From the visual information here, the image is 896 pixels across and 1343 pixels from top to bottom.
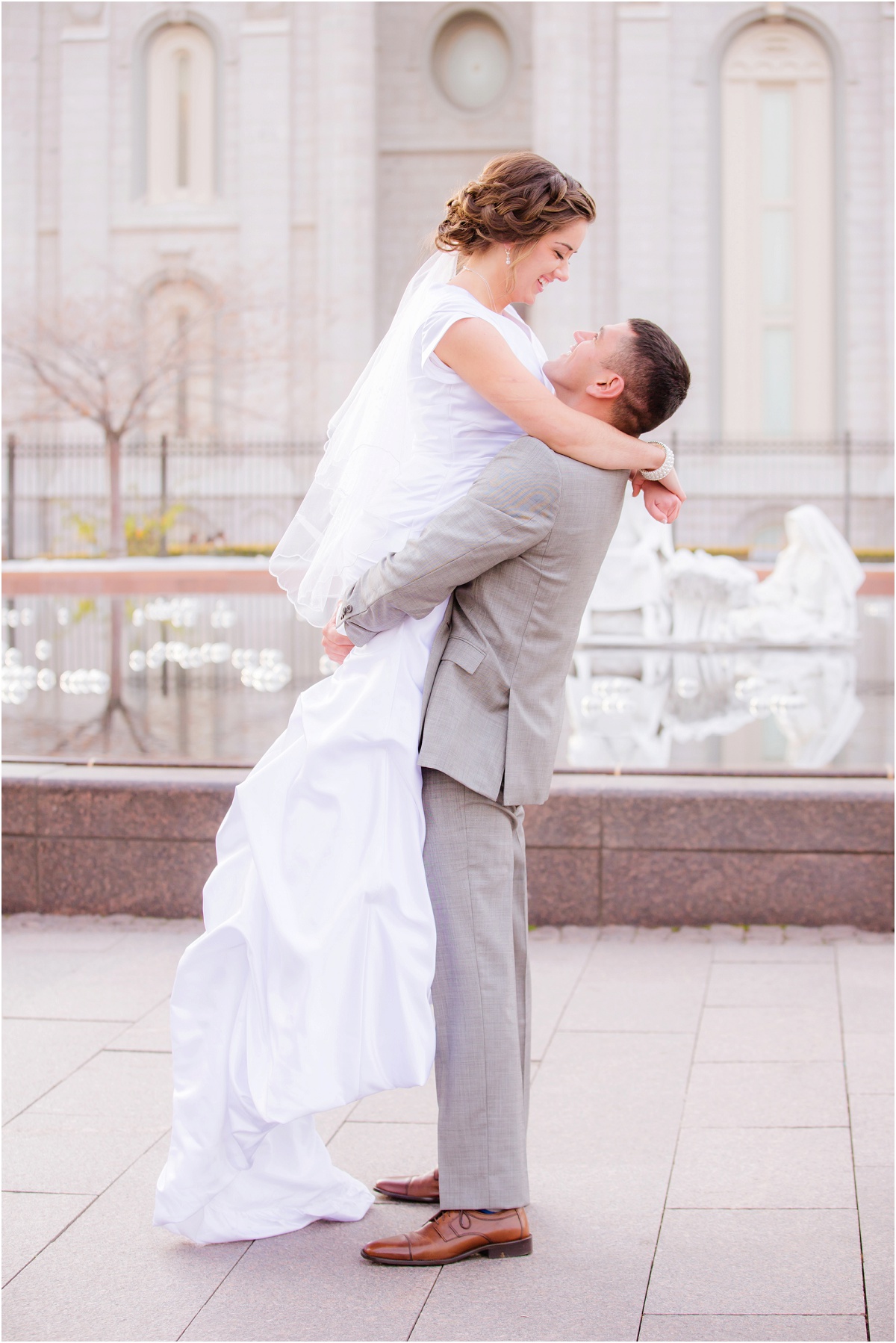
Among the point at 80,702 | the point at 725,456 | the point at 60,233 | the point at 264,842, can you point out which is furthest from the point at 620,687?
the point at 60,233

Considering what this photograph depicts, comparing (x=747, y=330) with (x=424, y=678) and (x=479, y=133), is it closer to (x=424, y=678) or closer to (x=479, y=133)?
(x=479, y=133)

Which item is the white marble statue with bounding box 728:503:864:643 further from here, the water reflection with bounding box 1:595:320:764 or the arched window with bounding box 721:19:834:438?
the arched window with bounding box 721:19:834:438

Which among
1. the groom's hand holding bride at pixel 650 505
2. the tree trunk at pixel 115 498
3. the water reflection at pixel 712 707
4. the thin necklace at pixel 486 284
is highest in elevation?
the tree trunk at pixel 115 498

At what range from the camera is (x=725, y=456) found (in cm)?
2844

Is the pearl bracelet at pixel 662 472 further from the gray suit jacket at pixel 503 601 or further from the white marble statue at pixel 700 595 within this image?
the white marble statue at pixel 700 595

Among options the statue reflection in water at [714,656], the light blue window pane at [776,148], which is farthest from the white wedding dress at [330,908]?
the light blue window pane at [776,148]

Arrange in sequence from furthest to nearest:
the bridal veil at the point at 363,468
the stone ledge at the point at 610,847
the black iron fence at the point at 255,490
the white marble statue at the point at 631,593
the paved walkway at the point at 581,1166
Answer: the black iron fence at the point at 255,490, the white marble statue at the point at 631,593, the stone ledge at the point at 610,847, the bridal veil at the point at 363,468, the paved walkway at the point at 581,1166

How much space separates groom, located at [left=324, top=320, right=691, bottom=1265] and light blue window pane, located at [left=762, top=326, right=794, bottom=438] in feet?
89.3

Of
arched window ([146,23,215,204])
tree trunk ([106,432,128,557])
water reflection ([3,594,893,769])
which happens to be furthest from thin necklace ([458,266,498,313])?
arched window ([146,23,215,204])

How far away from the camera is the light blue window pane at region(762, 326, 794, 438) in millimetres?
28875

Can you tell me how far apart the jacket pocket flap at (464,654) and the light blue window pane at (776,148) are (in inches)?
1118

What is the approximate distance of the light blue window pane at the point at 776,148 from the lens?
94.2ft

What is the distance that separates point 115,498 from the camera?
85.1 feet

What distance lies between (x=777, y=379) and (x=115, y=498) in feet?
44.3
